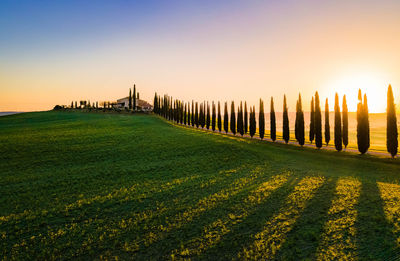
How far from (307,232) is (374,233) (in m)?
2.56

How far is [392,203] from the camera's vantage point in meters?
11.5

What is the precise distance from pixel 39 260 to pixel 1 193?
9639 mm

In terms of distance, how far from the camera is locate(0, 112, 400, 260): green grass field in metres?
8.38

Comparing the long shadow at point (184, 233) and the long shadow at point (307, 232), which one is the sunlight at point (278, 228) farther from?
the long shadow at point (184, 233)

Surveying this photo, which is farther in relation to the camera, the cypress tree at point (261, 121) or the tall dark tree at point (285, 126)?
the cypress tree at point (261, 121)

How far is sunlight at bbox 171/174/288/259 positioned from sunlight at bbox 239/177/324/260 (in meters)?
1.24

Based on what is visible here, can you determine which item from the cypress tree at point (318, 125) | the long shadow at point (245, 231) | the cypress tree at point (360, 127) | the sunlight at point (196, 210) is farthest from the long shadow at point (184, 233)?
the cypress tree at point (318, 125)

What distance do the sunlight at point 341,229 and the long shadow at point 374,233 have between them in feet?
0.78

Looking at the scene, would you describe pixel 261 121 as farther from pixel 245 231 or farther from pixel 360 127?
pixel 245 231

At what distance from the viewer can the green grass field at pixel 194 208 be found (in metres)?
8.38

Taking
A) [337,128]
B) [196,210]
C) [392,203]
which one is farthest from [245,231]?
[337,128]

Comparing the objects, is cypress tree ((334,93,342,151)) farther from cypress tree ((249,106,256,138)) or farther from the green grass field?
cypress tree ((249,106,256,138))

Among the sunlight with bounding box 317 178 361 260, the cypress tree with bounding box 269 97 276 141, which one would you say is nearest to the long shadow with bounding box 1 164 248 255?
the sunlight with bounding box 317 178 361 260

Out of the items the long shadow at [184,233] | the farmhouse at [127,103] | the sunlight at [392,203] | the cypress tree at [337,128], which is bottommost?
the long shadow at [184,233]
